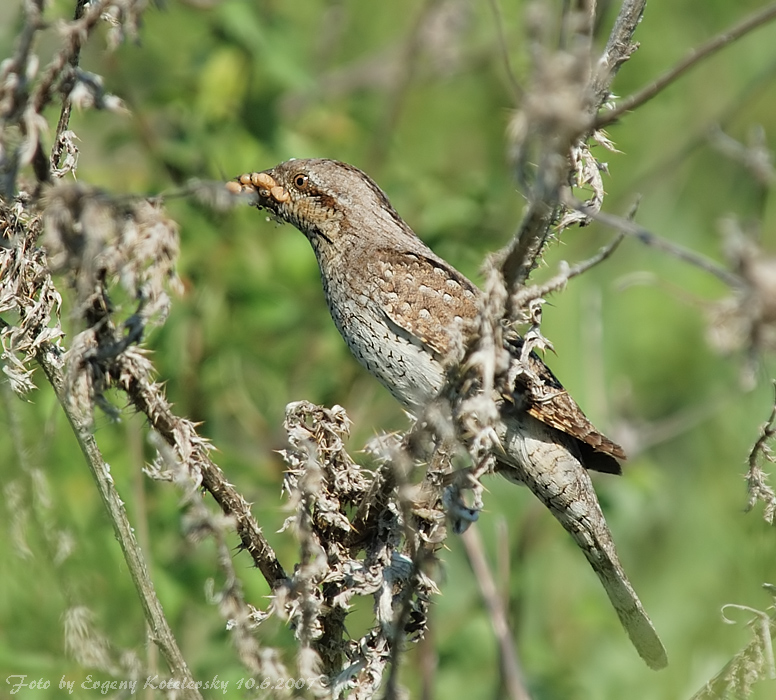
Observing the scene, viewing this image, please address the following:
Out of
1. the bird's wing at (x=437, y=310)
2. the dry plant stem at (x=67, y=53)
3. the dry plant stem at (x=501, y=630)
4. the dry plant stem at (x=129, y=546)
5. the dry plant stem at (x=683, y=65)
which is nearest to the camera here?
the dry plant stem at (x=683, y=65)

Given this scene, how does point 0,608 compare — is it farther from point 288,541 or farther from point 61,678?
point 288,541

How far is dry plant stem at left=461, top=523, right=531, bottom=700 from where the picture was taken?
2463mm

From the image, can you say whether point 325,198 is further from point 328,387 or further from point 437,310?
point 328,387

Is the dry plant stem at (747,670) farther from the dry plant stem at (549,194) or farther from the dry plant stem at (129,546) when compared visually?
the dry plant stem at (129,546)

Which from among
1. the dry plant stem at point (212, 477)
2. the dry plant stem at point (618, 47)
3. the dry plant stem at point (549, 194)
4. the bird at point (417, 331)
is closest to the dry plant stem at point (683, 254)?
the dry plant stem at point (549, 194)

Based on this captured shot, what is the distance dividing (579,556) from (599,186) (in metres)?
3.61

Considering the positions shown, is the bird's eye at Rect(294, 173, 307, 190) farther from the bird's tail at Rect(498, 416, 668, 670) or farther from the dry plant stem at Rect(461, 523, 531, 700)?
the dry plant stem at Rect(461, 523, 531, 700)

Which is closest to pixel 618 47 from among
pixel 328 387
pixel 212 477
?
pixel 212 477

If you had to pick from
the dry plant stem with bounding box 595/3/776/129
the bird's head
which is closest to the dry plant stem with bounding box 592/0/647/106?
the dry plant stem with bounding box 595/3/776/129

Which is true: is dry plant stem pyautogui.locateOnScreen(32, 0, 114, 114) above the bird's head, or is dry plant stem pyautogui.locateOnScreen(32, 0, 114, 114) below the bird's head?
below

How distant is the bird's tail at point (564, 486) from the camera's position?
11.2 ft

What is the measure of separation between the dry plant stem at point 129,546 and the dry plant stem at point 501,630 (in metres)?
0.72

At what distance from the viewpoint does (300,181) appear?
12.2 feet

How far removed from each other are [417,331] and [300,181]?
0.80 metres
